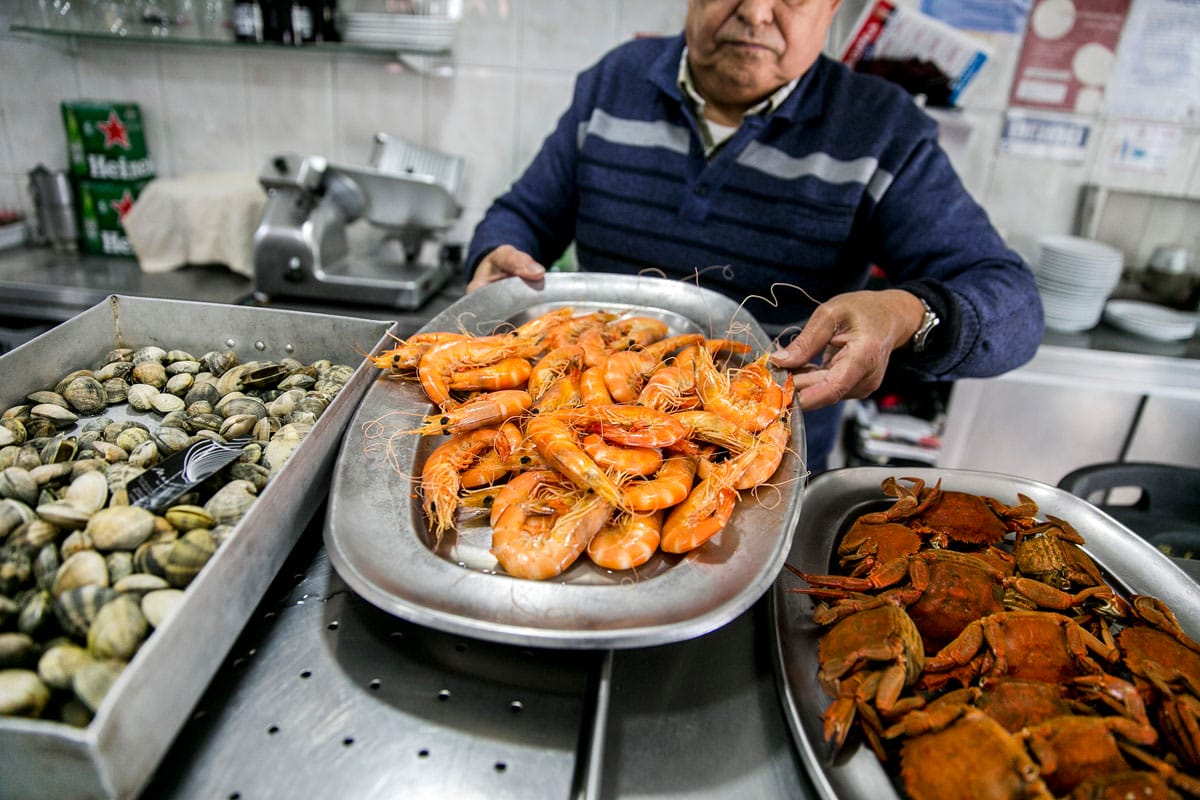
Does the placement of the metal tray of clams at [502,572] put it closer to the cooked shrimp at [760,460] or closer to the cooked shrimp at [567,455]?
the cooked shrimp at [760,460]

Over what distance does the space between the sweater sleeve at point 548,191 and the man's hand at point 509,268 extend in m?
0.45

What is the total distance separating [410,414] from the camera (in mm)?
1337

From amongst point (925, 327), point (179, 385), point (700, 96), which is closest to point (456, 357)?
point (179, 385)

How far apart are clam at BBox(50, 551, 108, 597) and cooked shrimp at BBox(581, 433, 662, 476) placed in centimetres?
72

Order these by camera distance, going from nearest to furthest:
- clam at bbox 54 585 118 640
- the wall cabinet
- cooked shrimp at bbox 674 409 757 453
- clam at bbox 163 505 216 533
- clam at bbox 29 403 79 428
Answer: clam at bbox 54 585 118 640 < clam at bbox 163 505 216 533 < clam at bbox 29 403 79 428 < cooked shrimp at bbox 674 409 757 453 < the wall cabinet

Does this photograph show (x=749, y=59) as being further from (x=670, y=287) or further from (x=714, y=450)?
(x=714, y=450)

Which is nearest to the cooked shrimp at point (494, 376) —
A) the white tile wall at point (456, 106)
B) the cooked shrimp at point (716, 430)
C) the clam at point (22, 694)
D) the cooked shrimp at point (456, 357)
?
the cooked shrimp at point (456, 357)

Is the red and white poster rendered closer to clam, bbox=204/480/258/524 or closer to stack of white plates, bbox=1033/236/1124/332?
stack of white plates, bbox=1033/236/1124/332

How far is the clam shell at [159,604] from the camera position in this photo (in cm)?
84

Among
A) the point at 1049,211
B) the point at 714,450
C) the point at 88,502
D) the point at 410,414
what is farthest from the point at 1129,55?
the point at 88,502

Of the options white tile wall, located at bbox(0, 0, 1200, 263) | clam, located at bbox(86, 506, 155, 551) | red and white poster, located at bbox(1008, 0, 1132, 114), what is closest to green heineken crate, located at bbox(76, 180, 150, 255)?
white tile wall, located at bbox(0, 0, 1200, 263)

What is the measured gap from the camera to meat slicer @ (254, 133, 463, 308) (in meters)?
3.17

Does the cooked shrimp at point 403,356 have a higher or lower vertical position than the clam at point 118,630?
higher

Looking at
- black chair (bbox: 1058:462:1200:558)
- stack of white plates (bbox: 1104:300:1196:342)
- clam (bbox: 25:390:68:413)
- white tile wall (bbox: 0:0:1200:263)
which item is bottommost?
black chair (bbox: 1058:462:1200:558)
